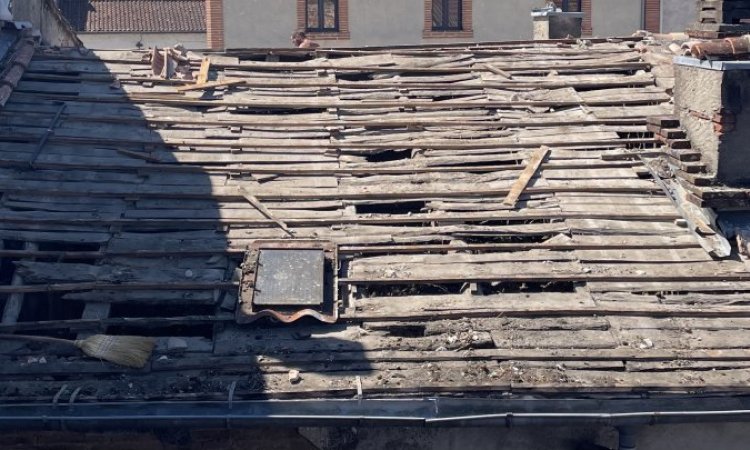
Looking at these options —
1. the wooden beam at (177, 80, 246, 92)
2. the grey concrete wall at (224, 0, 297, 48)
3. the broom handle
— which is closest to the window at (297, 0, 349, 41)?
the grey concrete wall at (224, 0, 297, 48)

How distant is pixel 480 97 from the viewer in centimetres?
1148

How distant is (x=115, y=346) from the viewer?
764cm

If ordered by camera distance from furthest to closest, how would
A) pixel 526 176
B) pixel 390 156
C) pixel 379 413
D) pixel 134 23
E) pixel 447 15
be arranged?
pixel 134 23 < pixel 447 15 < pixel 390 156 < pixel 526 176 < pixel 379 413

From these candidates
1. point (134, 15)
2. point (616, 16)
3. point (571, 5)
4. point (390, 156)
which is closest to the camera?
point (390, 156)

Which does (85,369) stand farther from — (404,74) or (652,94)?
(652,94)

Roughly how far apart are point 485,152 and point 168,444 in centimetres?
461

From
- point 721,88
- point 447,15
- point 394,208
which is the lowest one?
point 394,208

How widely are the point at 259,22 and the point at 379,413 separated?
68.5 feet

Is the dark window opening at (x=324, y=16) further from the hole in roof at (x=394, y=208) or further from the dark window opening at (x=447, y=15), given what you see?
the hole in roof at (x=394, y=208)

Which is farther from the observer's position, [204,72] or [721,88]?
[204,72]

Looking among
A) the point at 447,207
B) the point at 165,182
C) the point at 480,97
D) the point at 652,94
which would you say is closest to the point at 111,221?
the point at 165,182

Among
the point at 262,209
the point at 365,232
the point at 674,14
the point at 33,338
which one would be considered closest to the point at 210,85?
the point at 262,209

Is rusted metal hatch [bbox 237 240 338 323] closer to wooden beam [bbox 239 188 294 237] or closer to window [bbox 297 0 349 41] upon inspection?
wooden beam [bbox 239 188 294 237]

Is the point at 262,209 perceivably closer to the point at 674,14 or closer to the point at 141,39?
the point at 674,14
